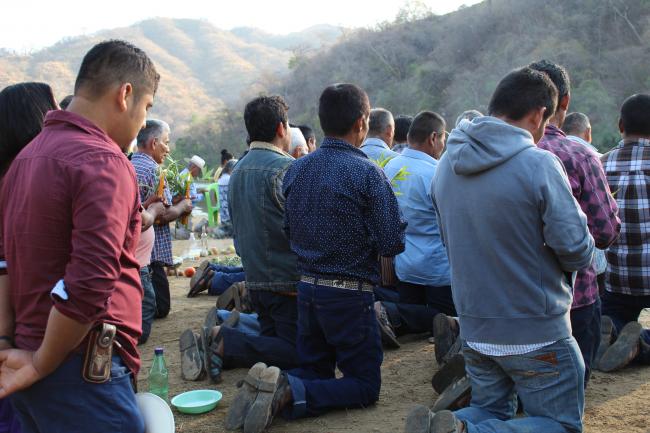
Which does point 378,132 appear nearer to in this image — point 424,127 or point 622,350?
point 424,127

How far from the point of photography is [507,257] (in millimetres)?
2951

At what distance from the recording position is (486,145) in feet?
9.72

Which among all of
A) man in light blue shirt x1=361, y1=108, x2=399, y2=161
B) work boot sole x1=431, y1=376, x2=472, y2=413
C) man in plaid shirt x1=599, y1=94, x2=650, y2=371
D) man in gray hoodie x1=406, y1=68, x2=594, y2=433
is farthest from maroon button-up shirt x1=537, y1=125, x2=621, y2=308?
man in light blue shirt x1=361, y1=108, x2=399, y2=161

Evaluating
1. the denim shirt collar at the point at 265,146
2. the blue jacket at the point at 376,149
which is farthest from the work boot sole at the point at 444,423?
the blue jacket at the point at 376,149

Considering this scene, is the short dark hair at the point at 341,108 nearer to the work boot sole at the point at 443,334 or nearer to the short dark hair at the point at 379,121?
the work boot sole at the point at 443,334

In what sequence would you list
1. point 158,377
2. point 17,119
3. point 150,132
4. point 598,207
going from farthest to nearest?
1. point 150,132
2. point 158,377
3. point 598,207
4. point 17,119

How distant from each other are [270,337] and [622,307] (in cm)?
287

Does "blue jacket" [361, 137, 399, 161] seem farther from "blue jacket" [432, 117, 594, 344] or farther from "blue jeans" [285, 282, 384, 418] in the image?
"blue jacket" [432, 117, 594, 344]

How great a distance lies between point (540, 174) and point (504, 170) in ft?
0.52

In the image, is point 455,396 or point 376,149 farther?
point 376,149

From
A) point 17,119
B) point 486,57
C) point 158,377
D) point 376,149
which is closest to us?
point 17,119

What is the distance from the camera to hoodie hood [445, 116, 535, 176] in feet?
9.57

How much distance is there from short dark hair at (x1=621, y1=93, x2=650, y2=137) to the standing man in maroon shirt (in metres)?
3.98

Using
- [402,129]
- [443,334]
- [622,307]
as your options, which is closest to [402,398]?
[443,334]
